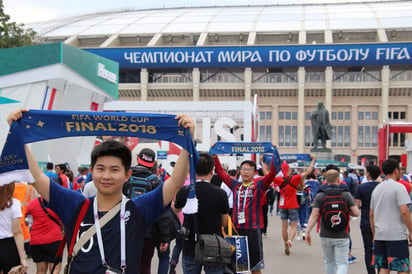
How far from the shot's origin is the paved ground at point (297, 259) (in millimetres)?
8367

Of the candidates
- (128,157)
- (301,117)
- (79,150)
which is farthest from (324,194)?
(301,117)

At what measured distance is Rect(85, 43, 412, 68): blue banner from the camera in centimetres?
4794

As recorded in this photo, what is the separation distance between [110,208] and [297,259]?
23.8ft

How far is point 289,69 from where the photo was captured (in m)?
53.0

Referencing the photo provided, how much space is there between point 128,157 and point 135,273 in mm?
620

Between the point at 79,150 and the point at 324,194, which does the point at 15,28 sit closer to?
the point at 79,150

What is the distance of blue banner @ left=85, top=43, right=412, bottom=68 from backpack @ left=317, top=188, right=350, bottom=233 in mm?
43448

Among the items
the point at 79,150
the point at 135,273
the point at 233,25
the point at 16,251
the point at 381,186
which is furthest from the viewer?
the point at 233,25

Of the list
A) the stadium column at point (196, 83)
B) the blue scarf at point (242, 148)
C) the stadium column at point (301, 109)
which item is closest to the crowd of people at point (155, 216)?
the blue scarf at point (242, 148)

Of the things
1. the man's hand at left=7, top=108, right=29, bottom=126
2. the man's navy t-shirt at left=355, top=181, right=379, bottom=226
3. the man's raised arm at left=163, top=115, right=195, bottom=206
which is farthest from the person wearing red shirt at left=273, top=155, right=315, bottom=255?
the man's hand at left=7, top=108, right=29, bottom=126

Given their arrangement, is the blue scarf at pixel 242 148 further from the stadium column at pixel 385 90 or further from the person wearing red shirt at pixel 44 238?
the stadium column at pixel 385 90

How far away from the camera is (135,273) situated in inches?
104

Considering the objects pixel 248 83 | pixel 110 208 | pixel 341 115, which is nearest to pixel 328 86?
pixel 341 115

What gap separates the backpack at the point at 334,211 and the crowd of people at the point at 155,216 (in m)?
0.01
